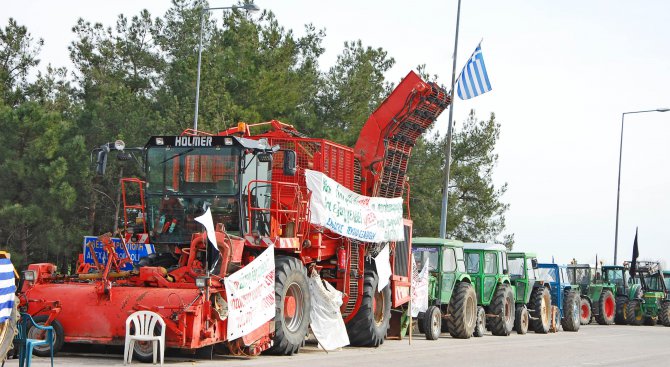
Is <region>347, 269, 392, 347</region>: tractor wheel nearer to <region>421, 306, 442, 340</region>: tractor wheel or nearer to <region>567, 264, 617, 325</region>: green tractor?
<region>421, 306, 442, 340</region>: tractor wheel

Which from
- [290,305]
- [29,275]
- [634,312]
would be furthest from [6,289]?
[634,312]

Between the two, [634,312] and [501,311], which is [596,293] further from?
[501,311]

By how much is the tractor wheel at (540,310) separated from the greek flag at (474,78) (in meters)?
6.60

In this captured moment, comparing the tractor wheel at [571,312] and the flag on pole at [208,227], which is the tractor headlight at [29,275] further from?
the tractor wheel at [571,312]

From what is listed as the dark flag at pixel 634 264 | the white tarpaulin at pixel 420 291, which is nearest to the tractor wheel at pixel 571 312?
the dark flag at pixel 634 264

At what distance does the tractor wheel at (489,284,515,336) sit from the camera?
28.9 m

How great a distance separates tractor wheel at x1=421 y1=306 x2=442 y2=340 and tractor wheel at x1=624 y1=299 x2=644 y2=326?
18.5 metres

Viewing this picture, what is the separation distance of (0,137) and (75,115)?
6.20 metres

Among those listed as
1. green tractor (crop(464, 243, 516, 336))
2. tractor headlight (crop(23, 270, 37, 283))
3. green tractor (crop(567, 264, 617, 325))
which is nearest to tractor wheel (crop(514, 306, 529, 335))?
green tractor (crop(464, 243, 516, 336))

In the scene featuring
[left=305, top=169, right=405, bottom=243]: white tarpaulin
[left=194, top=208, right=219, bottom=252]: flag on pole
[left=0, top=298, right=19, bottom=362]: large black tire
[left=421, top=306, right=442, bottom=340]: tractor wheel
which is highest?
[left=305, top=169, right=405, bottom=243]: white tarpaulin

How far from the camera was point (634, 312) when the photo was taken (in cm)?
4175

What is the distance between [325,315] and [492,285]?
10.6 metres

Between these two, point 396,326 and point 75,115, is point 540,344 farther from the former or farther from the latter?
point 75,115

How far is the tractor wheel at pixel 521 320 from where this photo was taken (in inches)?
1211
